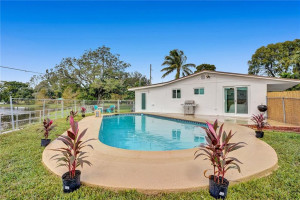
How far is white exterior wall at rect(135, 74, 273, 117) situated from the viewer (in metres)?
9.54

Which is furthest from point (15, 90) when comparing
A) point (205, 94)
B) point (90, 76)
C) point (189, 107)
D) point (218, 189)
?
point (218, 189)

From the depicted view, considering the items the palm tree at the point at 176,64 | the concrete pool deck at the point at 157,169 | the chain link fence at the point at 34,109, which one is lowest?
the concrete pool deck at the point at 157,169

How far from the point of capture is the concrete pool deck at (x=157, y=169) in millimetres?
2295

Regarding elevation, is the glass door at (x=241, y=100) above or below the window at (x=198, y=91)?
below

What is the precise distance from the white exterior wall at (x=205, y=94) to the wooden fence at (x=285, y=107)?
0.92m

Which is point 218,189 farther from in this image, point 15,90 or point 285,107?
point 15,90

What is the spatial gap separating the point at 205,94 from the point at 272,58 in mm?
22667

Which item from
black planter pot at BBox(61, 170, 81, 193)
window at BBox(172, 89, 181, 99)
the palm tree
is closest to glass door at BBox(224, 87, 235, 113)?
window at BBox(172, 89, 181, 99)

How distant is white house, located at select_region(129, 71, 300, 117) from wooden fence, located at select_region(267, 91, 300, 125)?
90cm

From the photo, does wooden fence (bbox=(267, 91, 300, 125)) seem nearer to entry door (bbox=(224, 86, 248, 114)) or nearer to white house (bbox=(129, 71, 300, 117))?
white house (bbox=(129, 71, 300, 117))

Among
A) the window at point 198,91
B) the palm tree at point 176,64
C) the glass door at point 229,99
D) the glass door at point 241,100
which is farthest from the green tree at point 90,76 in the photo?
the glass door at point 241,100

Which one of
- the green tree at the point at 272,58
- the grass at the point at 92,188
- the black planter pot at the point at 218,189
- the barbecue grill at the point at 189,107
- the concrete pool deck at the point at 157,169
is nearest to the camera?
the black planter pot at the point at 218,189

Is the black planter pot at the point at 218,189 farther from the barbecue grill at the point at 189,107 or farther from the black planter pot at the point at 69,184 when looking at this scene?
the barbecue grill at the point at 189,107

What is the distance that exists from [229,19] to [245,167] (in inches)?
566
